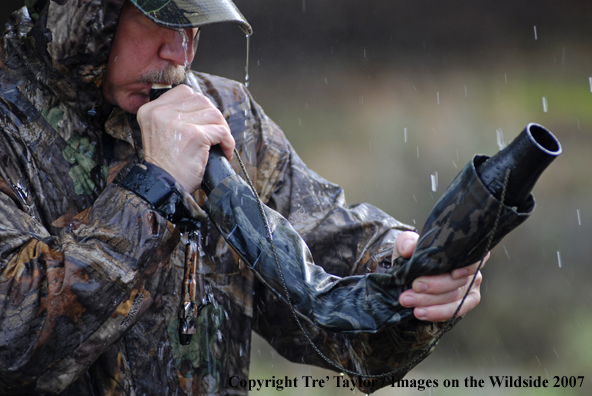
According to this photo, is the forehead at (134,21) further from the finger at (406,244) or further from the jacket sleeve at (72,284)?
the finger at (406,244)

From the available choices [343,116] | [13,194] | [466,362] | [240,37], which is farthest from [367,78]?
[13,194]

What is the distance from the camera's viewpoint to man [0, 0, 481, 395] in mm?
1150

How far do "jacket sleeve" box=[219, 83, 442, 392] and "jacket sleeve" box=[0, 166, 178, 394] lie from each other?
0.46 meters

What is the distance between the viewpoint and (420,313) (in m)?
1.11

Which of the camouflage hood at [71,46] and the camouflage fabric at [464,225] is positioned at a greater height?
the camouflage hood at [71,46]

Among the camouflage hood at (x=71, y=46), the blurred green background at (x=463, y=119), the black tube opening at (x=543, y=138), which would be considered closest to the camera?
the black tube opening at (x=543, y=138)

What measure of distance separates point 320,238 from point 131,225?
55cm

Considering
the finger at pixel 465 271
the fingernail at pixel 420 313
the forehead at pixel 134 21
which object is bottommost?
the fingernail at pixel 420 313

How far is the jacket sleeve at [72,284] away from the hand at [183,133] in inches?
3.9

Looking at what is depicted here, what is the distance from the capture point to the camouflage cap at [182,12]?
4.34 ft

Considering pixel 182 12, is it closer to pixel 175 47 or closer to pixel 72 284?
pixel 175 47

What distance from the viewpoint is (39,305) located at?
1.13 metres

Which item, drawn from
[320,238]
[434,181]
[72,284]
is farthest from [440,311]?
[434,181]

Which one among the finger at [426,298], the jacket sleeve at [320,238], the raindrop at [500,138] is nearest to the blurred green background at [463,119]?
the raindrop at [500,138]
